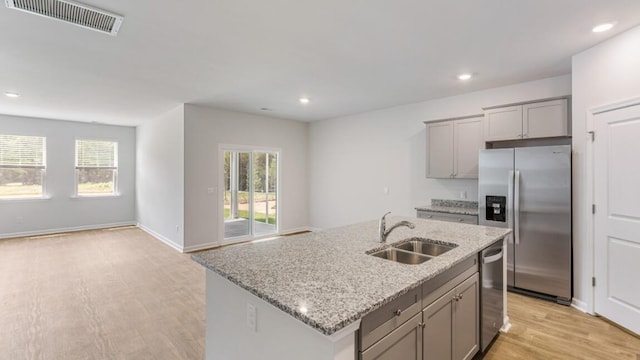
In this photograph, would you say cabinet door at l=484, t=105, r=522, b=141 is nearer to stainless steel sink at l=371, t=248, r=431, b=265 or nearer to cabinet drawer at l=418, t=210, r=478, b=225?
cabinet drawer at l=418, t=210, r=478, b=225

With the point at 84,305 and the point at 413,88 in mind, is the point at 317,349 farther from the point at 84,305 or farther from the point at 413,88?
the point at 413,88

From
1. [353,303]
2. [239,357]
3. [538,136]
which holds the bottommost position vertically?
[239,357]

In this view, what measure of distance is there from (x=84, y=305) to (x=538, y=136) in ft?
18.7

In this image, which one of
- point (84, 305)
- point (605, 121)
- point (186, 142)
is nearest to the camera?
point (605, 121)

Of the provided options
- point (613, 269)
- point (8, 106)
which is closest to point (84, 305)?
point (8, 106)

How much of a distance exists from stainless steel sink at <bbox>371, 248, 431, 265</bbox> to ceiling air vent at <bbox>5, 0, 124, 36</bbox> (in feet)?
9.07

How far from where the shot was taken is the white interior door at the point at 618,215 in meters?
2.68

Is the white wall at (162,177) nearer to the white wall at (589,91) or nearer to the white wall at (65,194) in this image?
the white wall at (65,194)

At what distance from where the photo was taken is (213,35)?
2717 mm

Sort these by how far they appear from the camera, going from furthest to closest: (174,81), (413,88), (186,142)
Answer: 1. (186,142)
2. (413,88)
3. (174,81)

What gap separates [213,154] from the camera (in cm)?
573

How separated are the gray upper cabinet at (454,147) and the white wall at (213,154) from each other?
3.31 metres

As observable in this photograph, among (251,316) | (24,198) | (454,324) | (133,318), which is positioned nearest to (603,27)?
(454,324)

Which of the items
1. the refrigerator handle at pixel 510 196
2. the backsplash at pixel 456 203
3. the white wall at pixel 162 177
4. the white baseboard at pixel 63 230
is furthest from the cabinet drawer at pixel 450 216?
the white baseboard at pixel 63 230
